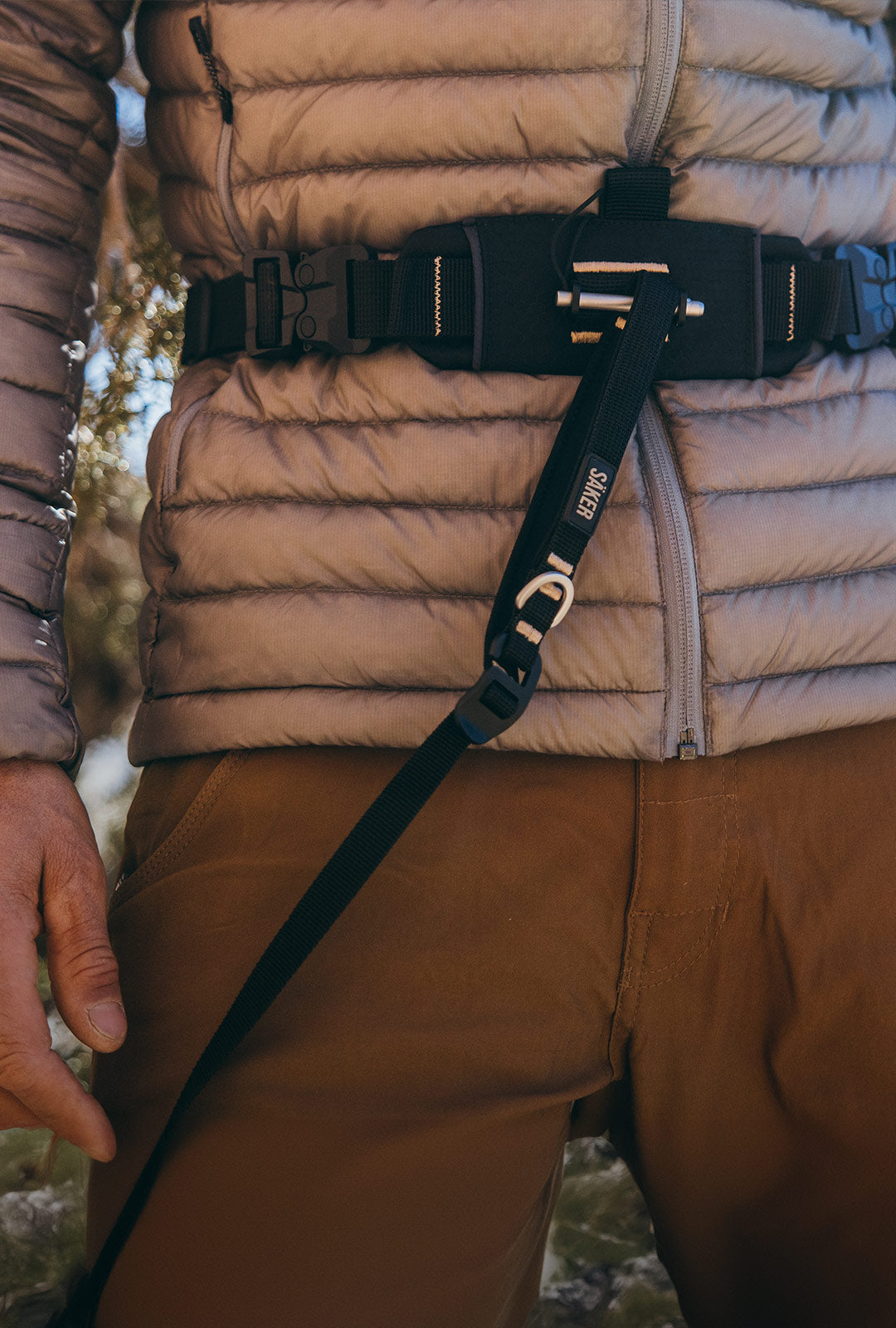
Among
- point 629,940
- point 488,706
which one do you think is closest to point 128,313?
point 488,706

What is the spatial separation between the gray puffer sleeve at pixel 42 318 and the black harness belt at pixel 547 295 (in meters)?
0.20

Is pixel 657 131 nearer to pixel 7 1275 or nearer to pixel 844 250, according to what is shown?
pixel 844 250

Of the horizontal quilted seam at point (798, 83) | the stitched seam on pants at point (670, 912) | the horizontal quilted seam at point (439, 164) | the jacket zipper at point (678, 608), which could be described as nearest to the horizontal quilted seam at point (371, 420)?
the jacket zipper at point (678, 608)

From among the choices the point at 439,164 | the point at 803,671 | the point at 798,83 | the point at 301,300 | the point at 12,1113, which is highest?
the point at 798,83

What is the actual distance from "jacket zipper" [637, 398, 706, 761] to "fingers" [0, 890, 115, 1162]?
20.5 inches

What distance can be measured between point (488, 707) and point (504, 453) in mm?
231

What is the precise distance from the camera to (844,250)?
0.86 metres

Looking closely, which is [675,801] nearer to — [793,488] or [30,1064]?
[793,488]

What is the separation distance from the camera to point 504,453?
785 millimetres

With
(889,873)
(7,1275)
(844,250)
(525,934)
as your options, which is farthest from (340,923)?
(7,1275)

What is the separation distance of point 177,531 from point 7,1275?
1.03 metres

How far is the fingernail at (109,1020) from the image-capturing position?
71 centimetres

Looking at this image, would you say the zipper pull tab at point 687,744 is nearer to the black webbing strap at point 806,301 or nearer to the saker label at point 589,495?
the saker label at point 589,495

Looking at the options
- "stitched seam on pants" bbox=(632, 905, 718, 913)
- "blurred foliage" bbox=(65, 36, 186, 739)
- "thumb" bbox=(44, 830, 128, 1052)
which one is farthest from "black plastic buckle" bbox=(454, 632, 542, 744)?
"blurred foliage" bbox=(65, 36, 186, 739)
